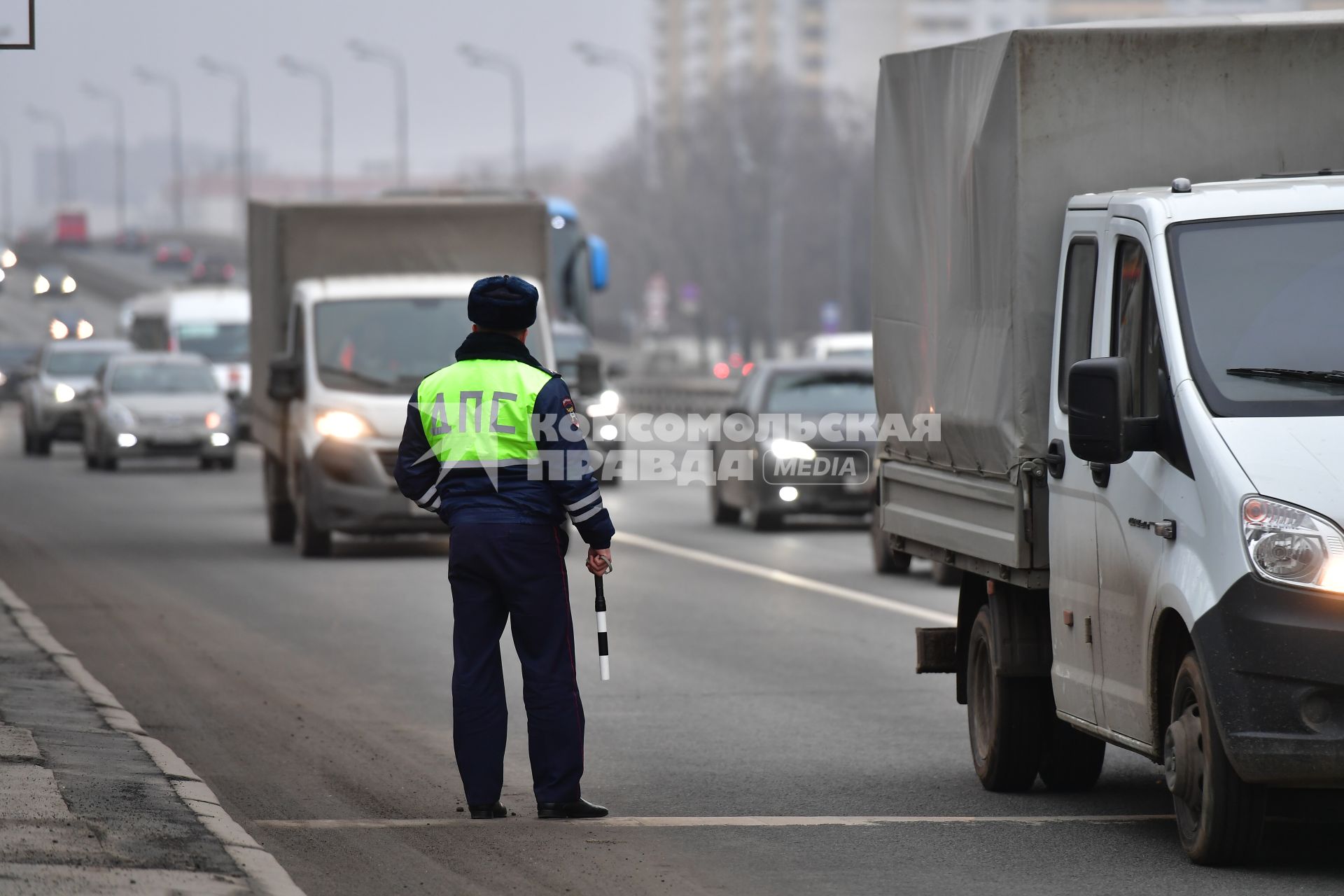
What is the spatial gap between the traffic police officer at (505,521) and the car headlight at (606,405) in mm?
22341

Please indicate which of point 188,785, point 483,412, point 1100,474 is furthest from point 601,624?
point 1100,474

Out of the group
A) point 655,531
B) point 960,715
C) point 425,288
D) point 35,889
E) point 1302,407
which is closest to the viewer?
point 35,889

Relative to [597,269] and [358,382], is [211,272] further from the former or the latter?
[358,382]

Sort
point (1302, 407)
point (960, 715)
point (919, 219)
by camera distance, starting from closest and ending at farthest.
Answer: point (1302, 407) → point (919, 219) → point (960, 715)

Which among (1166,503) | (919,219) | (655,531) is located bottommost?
(655,531)

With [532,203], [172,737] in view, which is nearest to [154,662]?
[172,737]

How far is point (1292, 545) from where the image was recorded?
6.84 m

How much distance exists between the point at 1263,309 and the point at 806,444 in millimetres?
15765

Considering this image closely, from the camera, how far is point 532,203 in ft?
74.0

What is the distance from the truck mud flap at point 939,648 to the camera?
9.89 metres

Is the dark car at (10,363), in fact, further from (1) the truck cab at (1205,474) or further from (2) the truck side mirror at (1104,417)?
(2) the truck side mirror at (1104,417)

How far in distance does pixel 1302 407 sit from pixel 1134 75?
1.76 m

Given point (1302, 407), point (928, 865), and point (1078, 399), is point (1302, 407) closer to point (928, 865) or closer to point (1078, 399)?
point (1078, 399)

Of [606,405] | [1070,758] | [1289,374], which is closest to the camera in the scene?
[1289,374]
